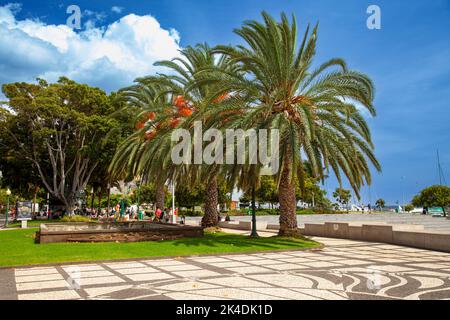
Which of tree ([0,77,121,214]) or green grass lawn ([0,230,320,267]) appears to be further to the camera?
tree ([0,77,121,214])

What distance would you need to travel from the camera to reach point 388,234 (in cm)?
1933

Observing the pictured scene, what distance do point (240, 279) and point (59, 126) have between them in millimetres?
31611

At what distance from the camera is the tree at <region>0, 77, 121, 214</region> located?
33594 millimetres

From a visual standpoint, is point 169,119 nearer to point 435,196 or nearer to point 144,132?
point 144,132

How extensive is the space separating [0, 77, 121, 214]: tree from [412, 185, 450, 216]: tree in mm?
52900

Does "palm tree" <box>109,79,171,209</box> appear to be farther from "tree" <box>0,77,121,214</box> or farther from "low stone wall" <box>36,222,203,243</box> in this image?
"tree" <box>0,77,121,214</box>

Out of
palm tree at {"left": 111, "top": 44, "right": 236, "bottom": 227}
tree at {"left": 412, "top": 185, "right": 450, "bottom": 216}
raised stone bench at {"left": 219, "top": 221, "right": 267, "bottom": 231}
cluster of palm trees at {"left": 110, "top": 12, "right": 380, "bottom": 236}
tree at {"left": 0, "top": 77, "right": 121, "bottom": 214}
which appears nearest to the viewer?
cluster of palm trees at {"left": 110, "top": 12, "right": 380, "bottom": 236}

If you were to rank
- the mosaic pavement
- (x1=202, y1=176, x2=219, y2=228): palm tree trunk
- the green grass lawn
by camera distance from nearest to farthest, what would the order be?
the mosaic pavement → the green grass lawn → (x1=202, y1=176, x2=219, y2=228): palm tree trunk

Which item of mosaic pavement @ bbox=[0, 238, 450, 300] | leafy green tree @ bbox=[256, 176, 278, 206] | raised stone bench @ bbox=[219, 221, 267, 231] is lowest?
mosaic pavement @ bbox=[0, 238, 450, 300]

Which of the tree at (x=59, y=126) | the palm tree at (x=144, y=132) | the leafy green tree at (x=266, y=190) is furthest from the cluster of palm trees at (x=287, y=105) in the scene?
the leafy green tree at (x=266, y=190)

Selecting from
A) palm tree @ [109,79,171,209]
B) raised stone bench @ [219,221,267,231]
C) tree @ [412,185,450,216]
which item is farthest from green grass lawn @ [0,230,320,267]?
tree @ [412,185,450,216]

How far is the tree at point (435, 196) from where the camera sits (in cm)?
6282

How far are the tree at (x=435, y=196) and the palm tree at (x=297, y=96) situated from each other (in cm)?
5303

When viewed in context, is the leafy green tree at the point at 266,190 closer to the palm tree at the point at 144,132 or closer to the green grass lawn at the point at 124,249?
the palm tree at the point at 144,132
